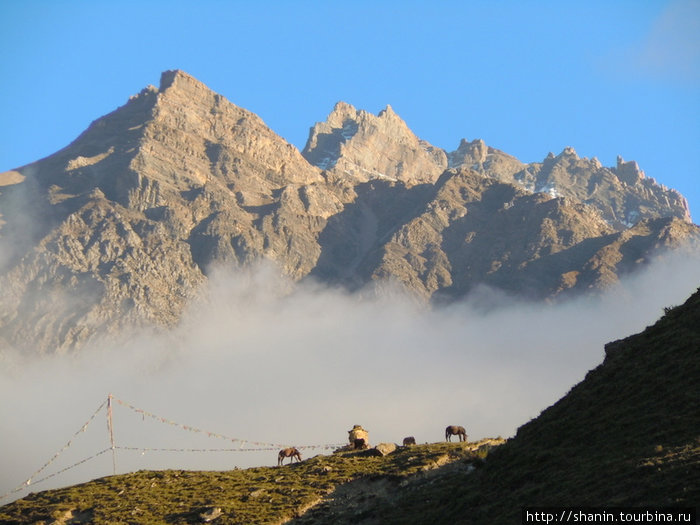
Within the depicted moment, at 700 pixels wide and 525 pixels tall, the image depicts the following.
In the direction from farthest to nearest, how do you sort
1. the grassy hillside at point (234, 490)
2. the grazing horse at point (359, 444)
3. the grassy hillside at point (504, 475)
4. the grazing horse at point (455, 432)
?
the grazing horse at point (455, 432) < the grazing horse at point (359, 444) < the grassy hillside at point (234, 490) < the grassy hillside at point (504, 475)

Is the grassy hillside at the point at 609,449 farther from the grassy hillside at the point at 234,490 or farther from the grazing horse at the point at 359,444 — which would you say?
the grazing horse at the point at 359,444

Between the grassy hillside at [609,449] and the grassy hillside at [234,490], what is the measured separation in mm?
5419

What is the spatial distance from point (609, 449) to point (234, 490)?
31.4m

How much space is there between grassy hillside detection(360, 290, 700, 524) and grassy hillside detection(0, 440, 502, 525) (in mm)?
5419

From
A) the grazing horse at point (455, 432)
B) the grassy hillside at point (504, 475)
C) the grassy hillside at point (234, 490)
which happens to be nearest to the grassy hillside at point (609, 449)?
the grassy hillside at point (504, 475)

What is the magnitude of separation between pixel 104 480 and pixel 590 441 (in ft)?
141

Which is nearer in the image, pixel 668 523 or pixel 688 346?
pixel 668 523

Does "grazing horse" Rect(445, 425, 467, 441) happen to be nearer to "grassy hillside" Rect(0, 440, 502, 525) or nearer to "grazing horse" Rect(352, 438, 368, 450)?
"grazing horse" Rect(352, 438, 368, 450)

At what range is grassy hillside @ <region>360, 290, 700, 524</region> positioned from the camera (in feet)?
123

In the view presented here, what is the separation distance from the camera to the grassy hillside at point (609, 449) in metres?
37.4

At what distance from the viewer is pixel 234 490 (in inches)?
2547

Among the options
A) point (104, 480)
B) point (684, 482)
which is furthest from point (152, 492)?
point (684, 482)

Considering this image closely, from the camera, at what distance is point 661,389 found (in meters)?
44.9

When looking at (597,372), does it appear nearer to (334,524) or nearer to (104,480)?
(334,524)
